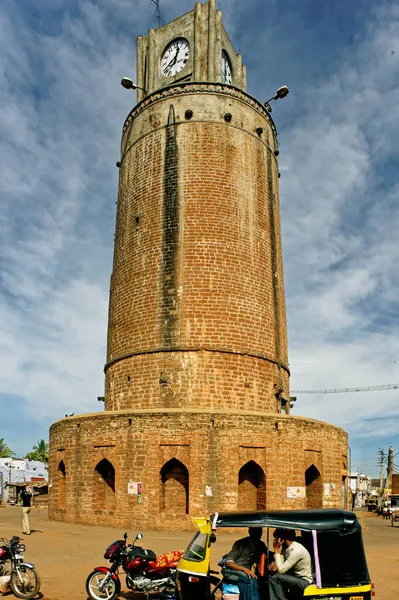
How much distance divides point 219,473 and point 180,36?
1919 centimetres

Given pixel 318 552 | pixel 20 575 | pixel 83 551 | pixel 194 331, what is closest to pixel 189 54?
pixel 194 331

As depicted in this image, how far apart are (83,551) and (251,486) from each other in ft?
22.8

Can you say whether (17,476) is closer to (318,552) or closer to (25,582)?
(25,582)

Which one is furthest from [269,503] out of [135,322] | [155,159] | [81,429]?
[155,159]

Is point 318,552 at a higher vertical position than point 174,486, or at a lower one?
lower

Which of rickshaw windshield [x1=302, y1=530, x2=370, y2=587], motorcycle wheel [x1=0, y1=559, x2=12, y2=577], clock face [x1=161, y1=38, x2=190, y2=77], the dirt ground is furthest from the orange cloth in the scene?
clock face [x1=161, y1=38, x2=190, y2=77]

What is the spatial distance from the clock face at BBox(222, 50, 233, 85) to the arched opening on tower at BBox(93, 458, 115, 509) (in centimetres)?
1746

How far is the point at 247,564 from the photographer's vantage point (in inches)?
269

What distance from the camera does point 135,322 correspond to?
22.0 metres

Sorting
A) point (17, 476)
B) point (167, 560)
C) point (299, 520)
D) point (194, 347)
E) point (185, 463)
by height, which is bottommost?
point (167, 560)

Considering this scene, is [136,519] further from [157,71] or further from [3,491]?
[3,491]

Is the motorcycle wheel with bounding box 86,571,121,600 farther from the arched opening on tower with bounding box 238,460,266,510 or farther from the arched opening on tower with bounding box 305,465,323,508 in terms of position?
the arched opening on tower with bounding box 305,465,323,508

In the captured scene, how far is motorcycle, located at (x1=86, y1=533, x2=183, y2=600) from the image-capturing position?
27.5 ft

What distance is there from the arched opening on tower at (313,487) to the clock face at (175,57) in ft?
58.4
